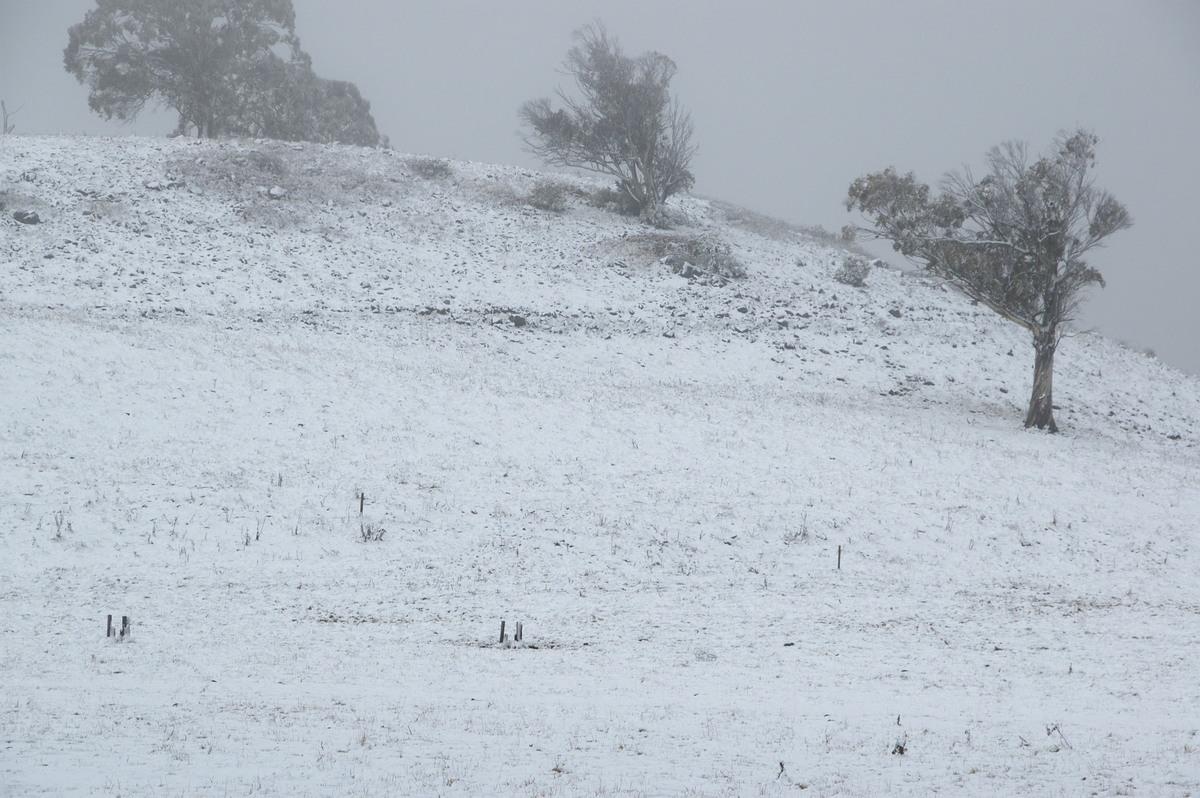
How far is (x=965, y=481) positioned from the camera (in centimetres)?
1653

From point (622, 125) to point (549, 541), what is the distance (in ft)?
103

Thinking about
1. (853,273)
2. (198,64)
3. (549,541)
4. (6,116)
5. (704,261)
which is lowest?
(549,541)

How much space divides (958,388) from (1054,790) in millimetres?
21557

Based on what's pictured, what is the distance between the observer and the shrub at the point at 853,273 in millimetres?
35188

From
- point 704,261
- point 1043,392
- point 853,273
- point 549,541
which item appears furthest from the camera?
point 853,273

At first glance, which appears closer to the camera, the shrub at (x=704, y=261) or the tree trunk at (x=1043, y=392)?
the tree trunk at (x=1043, y=392)

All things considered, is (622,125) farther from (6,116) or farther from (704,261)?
(6,116)

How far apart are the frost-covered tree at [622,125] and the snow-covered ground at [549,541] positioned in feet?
40.4

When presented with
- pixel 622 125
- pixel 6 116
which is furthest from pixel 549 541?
pixel 6 116

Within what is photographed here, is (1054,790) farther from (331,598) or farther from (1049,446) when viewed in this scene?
(1049,446)

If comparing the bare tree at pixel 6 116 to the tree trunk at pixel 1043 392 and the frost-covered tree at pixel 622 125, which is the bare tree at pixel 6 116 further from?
the tree trunk at pixel 1043 392

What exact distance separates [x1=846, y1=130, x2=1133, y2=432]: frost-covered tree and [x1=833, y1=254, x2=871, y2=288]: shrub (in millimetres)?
11258

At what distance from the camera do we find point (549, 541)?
13070 millimetres

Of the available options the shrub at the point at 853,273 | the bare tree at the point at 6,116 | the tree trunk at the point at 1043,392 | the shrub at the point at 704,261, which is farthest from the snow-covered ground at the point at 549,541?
the bare tree at the point at 6,116
